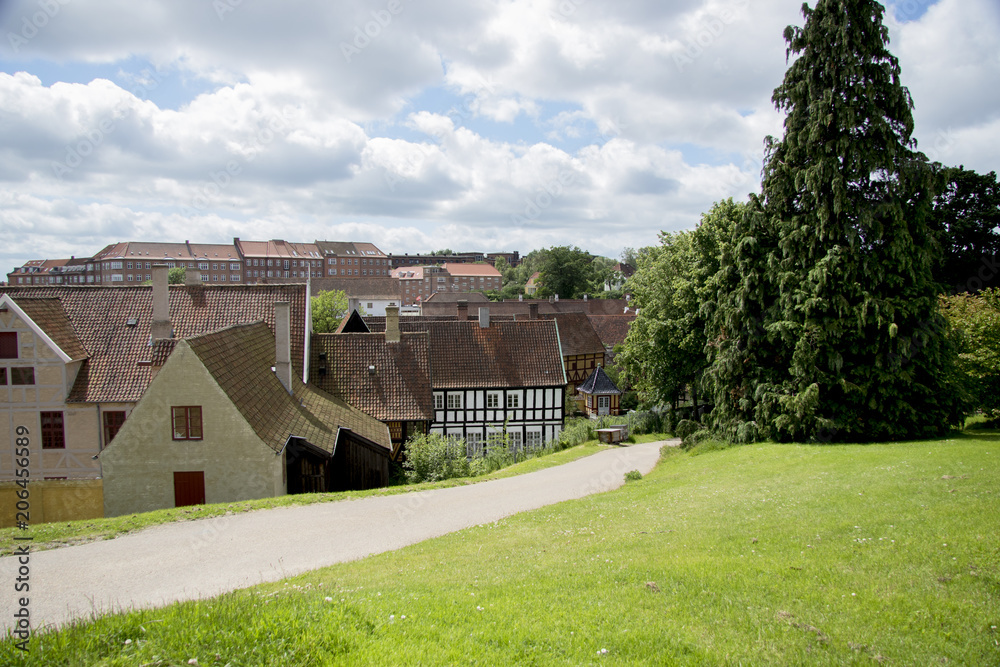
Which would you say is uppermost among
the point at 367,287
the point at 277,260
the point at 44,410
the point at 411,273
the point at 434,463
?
the point at 277,260

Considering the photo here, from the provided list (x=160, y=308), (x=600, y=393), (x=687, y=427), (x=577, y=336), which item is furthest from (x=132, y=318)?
(x=577, y=336)

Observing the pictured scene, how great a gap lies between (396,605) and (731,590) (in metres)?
4.24

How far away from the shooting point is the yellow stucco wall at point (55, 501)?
20875 mm

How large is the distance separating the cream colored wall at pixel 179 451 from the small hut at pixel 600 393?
85.6 feet

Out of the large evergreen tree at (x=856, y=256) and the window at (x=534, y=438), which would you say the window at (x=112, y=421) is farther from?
the large evergreen tree at (x=856, y=256)

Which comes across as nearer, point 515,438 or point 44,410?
point 44,410

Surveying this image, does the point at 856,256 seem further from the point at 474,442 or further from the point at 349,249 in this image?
the point at 349,249

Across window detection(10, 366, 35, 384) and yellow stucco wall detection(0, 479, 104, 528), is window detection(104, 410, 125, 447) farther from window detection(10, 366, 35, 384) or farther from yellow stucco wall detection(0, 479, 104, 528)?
window detection(10, 366, 35, 384)

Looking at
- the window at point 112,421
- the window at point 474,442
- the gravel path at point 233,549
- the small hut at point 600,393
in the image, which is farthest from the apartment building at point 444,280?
the gravel path at point 233,549

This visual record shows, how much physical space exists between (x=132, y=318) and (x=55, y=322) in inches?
107

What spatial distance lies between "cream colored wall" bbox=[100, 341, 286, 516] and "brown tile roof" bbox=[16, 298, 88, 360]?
294 inches

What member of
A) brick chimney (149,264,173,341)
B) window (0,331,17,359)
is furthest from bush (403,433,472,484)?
window (0,331,17,359)

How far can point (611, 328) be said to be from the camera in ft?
205

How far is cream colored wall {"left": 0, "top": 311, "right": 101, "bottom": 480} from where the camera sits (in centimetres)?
2195
